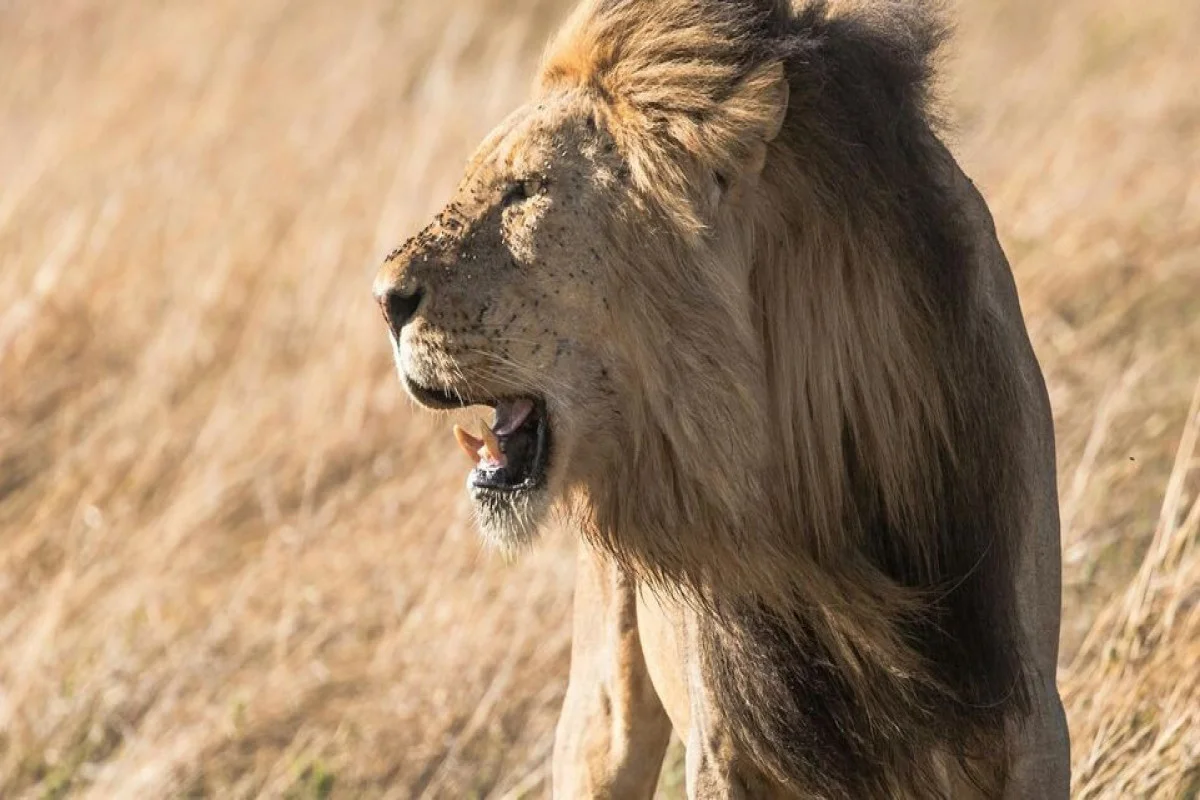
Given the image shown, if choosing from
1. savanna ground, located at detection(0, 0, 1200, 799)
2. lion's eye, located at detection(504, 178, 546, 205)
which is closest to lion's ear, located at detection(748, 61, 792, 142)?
lion's eye, located at detection(504, 178, 546, 205)

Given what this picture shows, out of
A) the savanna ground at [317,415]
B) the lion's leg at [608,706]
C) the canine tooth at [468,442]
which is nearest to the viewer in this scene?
the canine tooth at [468,442]

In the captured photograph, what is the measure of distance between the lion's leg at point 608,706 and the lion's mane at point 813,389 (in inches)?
27.1

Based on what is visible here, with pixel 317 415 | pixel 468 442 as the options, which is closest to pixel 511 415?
pixel 468 442

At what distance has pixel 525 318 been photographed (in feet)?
10.4

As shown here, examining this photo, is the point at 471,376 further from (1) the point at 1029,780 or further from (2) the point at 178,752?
(2) the point at 178,752

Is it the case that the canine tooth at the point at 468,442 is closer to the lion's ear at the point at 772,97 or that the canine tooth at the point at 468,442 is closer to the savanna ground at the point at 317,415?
the lion's ear at the point at 772,97

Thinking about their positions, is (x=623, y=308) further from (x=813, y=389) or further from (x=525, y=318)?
(x=813, y=389)

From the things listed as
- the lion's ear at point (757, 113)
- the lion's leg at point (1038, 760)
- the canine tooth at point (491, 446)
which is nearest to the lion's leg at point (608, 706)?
the canine tooth at point (491, 446)

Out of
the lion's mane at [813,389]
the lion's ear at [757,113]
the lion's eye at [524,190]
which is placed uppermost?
the lion's eye at [524,190]

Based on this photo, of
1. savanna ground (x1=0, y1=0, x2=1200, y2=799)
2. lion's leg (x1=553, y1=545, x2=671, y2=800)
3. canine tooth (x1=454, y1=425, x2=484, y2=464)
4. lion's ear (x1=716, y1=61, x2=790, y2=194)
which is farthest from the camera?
savanna ground (x1=0, y1=0, x2=1200, y2=799)

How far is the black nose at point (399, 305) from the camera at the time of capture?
3.15 m

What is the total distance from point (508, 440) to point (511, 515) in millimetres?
119

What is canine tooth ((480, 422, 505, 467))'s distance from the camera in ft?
10.6

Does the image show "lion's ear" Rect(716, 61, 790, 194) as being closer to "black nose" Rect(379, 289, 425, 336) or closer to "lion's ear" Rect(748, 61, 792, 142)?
"lion's ear" Rect(748, 61, 792, 142)
